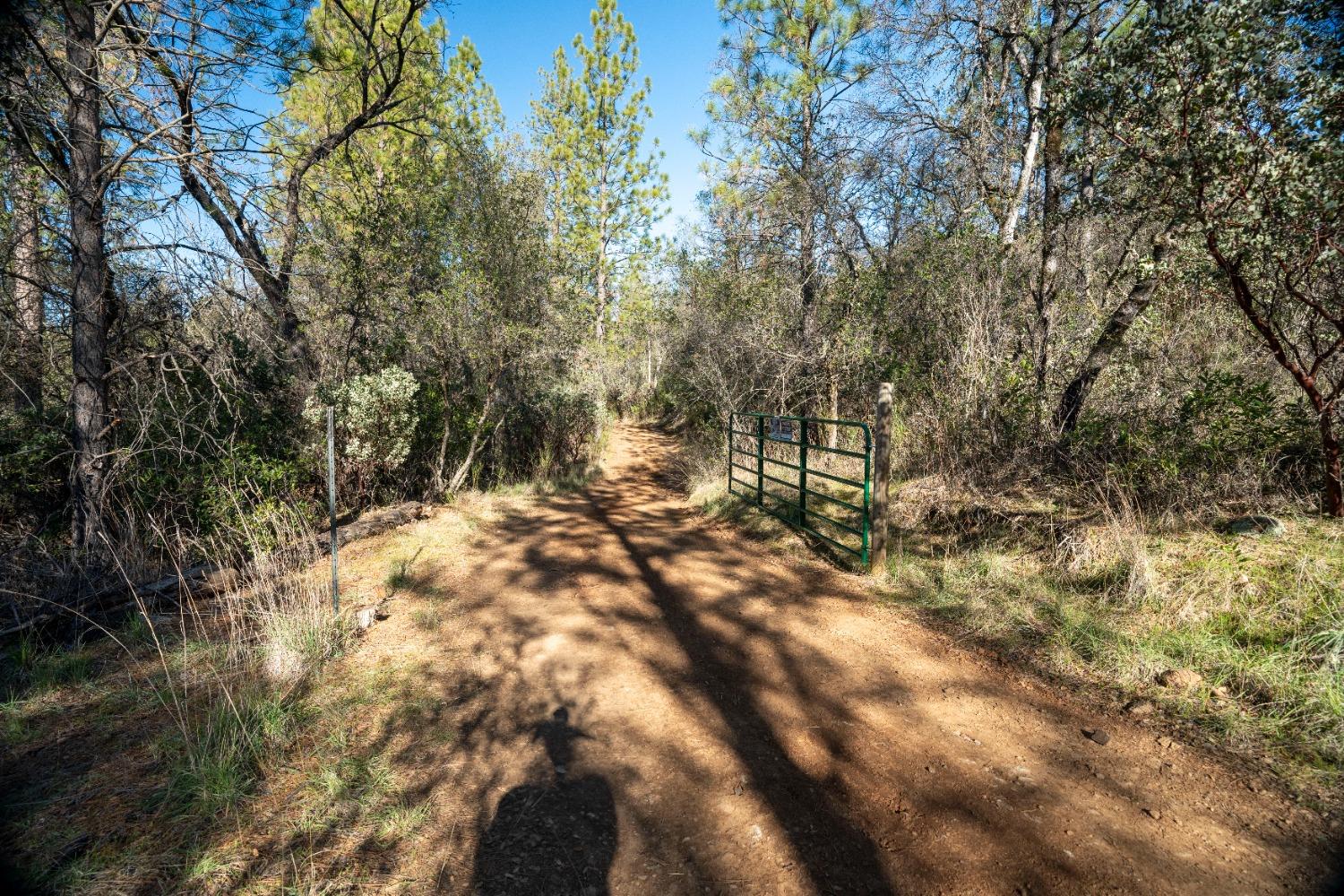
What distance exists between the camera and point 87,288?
5.06 metres

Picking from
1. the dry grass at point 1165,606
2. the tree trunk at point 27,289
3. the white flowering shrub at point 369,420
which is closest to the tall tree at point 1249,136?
the dry grass at point 1165,606

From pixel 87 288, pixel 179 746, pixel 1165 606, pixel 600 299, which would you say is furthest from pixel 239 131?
pixel 600 299

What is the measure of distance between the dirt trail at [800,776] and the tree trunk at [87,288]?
3389 mm

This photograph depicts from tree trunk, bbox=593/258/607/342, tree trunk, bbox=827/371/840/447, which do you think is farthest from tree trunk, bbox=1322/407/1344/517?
tree trunk, bbox=593/258/607/342

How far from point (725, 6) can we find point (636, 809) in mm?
15194

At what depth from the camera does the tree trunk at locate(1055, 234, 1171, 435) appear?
614cm

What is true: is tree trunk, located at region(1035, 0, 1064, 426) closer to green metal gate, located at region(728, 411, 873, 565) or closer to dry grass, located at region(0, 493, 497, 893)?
green metal gate, located at region(728, 411, 873, 565)

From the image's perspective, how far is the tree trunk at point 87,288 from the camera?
16.1 feet

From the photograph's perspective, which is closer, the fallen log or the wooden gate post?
the wooden gate post

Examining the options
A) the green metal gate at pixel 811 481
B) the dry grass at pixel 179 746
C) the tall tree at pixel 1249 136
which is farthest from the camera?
the green metal gate at pixel 811 481

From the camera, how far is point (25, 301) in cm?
575

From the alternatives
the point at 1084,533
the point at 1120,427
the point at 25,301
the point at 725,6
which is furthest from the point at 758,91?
the point at 25,301

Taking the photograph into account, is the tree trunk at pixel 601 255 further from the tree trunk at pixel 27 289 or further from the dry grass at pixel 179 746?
the dry grass at pixel 179 746

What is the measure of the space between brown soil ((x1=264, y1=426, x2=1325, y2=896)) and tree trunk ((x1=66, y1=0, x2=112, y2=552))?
121 inches
